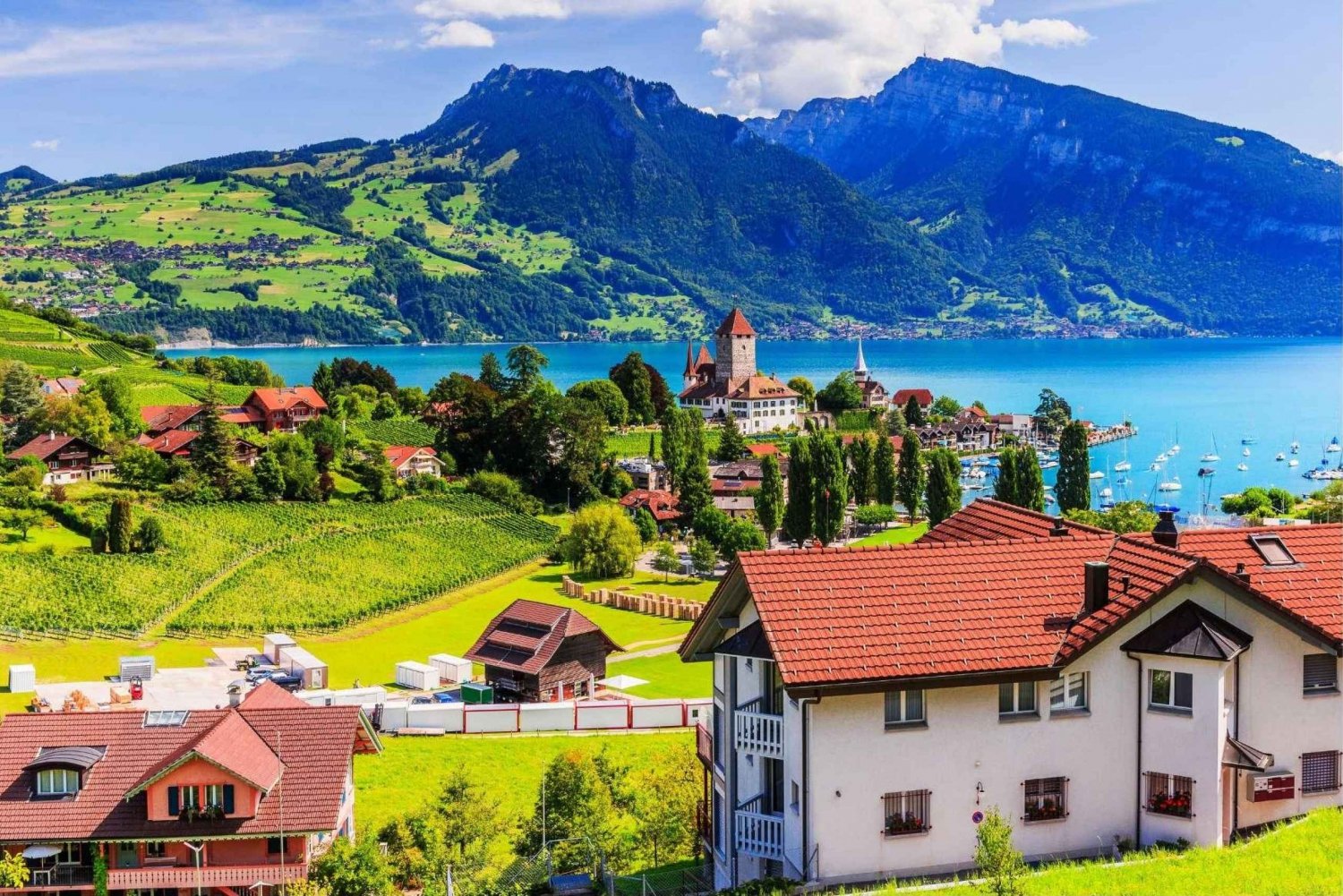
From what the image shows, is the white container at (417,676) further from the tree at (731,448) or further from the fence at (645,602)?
the tree at (731,448)

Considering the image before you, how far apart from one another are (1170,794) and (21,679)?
32.2 m

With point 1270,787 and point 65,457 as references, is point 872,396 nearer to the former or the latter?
point 65,457

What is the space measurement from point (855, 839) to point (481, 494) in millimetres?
60591

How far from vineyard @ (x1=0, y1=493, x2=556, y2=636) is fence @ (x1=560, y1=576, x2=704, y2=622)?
597 cm

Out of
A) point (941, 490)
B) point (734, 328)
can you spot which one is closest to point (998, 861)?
point (941, 490)

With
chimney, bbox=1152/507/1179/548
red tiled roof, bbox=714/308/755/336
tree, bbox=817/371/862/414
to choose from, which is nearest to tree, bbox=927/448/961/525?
chimney, bbox=1152/507/1179/548

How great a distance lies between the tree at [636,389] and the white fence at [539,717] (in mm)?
70757

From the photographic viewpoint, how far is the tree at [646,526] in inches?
2800

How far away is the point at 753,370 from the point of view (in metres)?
133

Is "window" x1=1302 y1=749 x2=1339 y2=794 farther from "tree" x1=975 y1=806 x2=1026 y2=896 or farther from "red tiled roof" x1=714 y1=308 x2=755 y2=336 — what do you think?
"red tiled roof" x1=714 y1=308 x2=755 y2=336

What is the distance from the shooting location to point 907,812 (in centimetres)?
1608

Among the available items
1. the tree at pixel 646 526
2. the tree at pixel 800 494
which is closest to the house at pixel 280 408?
the tree at pixel 646 526

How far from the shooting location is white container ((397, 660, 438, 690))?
41375mm

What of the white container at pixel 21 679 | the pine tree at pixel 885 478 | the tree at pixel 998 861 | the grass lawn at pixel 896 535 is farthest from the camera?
the pine tree at pixel 885 478
